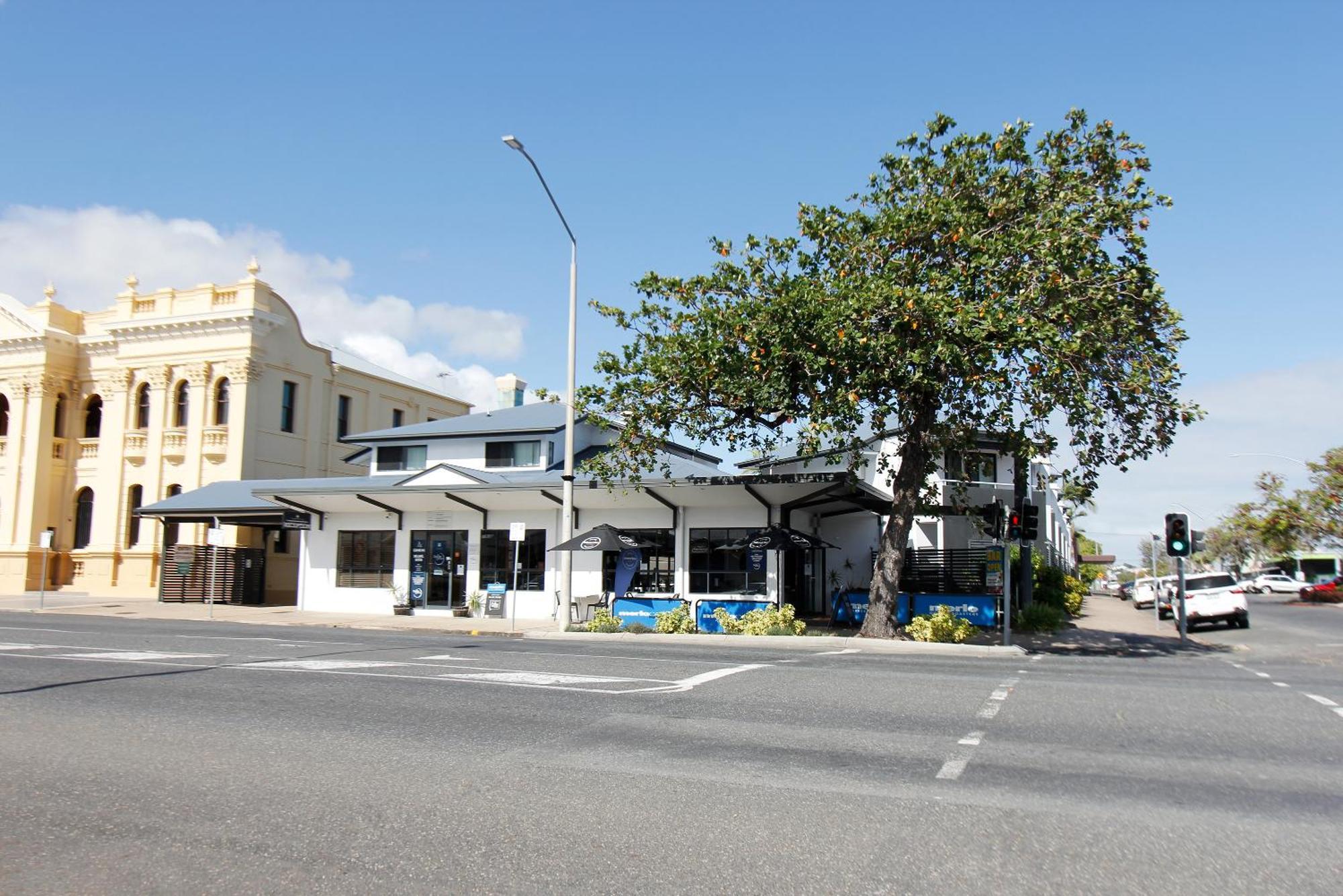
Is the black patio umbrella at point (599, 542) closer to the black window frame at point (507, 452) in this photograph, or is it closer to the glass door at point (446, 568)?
the black window frame at point (507, 452)

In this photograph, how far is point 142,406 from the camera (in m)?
42.7

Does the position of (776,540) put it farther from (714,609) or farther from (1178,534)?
(1178,534)

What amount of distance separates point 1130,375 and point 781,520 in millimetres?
10190

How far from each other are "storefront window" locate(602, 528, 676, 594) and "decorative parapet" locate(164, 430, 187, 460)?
21.9 metres

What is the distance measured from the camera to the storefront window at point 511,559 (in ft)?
96.5

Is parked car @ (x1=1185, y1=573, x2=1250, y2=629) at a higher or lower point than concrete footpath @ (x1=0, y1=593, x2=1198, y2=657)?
higher

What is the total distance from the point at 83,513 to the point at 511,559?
2481 cm

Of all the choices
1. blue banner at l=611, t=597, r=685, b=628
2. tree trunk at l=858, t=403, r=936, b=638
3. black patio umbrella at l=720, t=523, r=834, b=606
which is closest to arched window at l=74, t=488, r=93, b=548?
blue banner at l=611, t=597, r=685, b=628

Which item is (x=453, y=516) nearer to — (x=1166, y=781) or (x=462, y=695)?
(x=462, y=695)

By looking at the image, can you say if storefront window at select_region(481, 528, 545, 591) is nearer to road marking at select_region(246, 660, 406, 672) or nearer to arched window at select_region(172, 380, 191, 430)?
road marking at select_region(246, 660, 406, 672)

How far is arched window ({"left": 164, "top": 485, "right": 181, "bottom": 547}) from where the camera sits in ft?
128

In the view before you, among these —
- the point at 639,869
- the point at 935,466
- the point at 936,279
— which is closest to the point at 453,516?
the point at 935,466

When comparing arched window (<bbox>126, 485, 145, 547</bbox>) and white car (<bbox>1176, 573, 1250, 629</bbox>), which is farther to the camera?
arched window (<bbox>126, 485, 145, 547</bbox>)

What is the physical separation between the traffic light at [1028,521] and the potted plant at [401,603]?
17.6 meters
